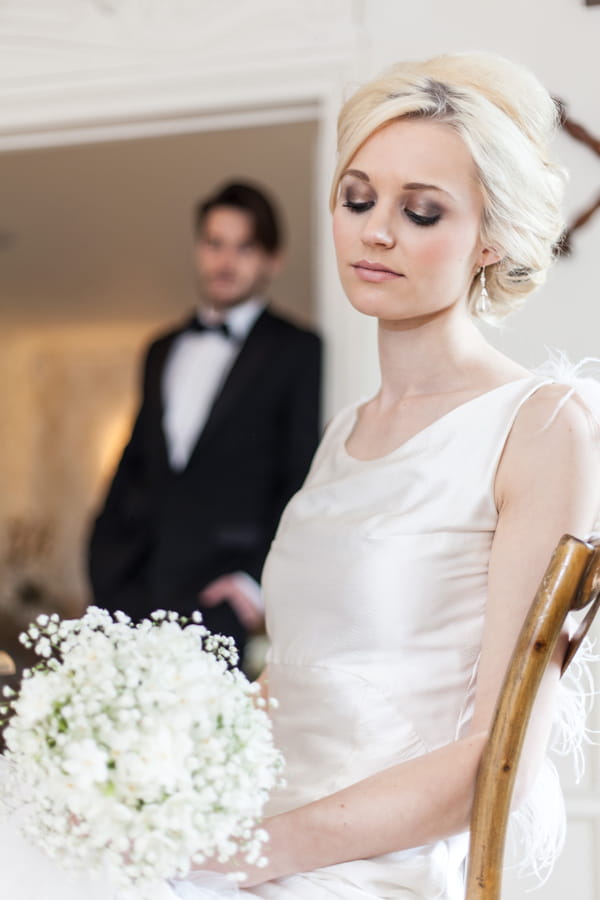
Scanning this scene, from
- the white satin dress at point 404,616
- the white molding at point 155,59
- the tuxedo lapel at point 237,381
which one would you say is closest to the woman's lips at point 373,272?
the white satin dress at point 404,616

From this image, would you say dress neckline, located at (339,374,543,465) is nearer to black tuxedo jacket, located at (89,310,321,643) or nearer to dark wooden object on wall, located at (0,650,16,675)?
dark wooden object on wall, located at (0,650,16,675)

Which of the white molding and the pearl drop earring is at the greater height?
the white molding

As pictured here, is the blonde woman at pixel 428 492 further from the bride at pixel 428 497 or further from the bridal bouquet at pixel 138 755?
the bridal bouquet at pixel 138 755

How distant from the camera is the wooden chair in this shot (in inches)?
47.6

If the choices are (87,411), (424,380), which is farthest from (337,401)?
(87,411)

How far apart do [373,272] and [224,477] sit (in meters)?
1.70

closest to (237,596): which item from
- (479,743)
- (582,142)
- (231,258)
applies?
(231,258)

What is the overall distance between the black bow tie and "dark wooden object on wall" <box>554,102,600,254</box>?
1637 millimetres

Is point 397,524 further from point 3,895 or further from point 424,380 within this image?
point 3,895

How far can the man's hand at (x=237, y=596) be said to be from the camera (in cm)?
314

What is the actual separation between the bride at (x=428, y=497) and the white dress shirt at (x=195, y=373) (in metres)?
1.87

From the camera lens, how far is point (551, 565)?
1220 millimetres

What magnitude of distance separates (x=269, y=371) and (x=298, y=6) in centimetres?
101

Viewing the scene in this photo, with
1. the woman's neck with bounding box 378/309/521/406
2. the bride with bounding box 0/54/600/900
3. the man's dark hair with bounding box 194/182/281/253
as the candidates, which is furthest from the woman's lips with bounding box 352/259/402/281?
the man's dark hair with bounding box 194/182/281/253
